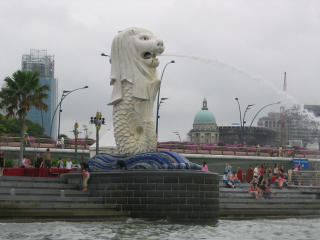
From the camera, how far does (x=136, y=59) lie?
2631 cm

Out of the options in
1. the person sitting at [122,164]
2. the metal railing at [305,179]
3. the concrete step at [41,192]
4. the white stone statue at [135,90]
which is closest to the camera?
the concrete step at [41,192]

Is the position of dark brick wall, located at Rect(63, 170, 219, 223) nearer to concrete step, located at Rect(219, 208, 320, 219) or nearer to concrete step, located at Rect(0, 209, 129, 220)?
concrete step, located at Rect(0, 209, 129, 220)

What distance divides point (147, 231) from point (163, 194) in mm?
3787

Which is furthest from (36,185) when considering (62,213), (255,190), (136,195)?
(255,190)

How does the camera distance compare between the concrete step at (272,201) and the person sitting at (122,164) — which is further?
the concrete step at (272,201)

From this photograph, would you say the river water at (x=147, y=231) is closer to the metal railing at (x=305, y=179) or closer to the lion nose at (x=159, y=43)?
the lion nose at (x=159, y=43)

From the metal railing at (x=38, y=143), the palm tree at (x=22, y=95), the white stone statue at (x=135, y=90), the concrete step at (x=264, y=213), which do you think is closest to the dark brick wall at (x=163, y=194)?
the concrete step at (x=264, y=213)

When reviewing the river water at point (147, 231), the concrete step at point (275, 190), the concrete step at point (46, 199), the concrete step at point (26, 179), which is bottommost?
the river water at point (147, 231)

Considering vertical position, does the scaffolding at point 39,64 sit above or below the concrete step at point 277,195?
above

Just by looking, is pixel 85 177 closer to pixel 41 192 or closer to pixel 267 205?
pixel 41 192

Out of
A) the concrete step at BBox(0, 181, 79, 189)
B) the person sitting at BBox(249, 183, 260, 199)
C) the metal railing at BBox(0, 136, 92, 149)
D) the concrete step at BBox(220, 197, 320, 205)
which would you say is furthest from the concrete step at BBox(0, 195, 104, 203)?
the metal railing at BBox(0, 136, 92, 149)

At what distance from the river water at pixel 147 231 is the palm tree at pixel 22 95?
2003 centimetres

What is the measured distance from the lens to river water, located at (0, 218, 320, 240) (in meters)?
17.9

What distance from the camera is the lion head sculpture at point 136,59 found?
26.2 meters
